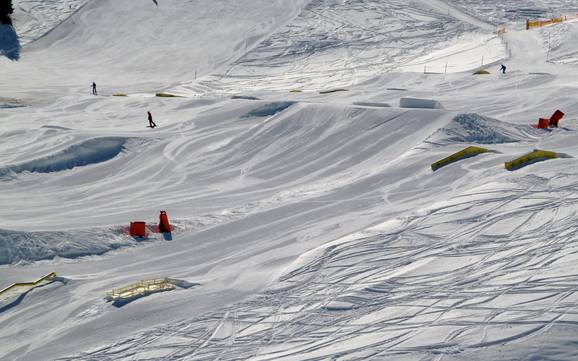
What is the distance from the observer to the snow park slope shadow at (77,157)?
64.4ft

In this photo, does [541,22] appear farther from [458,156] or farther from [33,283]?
[33,283]

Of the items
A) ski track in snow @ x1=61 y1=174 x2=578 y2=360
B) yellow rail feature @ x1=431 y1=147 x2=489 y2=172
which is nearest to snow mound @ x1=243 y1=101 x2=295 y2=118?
yellow rail feature @ x1=431 y1=147 x2=489 y2=172

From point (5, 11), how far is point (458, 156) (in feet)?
114

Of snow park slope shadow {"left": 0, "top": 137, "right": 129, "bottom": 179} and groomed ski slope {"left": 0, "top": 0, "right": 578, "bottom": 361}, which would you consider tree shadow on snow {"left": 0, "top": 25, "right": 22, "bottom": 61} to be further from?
snow park slope shadow {"left": 0, "top": 137, "right": 129, "bottom": 179}

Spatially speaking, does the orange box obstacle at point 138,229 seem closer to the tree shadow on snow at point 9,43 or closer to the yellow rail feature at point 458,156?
the yellow rail feature at point 458,156

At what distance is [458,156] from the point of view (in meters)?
17.3

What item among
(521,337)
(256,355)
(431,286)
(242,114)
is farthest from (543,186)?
(242,114)

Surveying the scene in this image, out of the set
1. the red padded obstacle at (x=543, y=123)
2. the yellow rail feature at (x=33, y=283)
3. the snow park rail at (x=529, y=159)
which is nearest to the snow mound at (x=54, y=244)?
the yellow rail feature at (x=33, y=283)

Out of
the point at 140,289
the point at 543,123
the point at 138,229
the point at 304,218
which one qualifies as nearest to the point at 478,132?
the point at 543,123

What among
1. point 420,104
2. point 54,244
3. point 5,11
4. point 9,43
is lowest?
point 54,244

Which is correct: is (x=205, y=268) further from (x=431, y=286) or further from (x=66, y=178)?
(x=66, y=178)

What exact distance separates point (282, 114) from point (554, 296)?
1292 cm

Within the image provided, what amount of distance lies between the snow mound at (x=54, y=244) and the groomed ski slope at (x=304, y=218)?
36 millimetres

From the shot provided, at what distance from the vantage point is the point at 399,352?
367 inches
